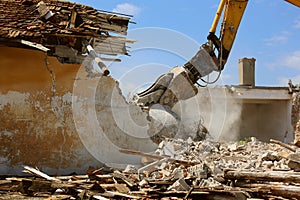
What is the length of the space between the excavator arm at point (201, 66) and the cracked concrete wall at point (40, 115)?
523cm

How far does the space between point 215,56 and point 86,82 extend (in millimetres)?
6640

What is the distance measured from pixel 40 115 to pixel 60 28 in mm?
2147

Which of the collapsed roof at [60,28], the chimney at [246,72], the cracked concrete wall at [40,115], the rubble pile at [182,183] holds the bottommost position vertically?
the rubble pile at [182,183]

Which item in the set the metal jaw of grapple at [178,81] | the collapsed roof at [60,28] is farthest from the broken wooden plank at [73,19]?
the metal jaw of grapple at [178,81]

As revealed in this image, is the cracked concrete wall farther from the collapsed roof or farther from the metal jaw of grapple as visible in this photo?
the metal jaw of grapple

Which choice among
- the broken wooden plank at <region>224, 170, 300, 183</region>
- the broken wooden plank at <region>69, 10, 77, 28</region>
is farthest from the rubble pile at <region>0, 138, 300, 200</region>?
the broken wooden plank at <region>69, 10, 77, 28</region>

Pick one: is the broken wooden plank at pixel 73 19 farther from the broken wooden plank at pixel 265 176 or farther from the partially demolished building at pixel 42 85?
the broken wooden plank at pixel 265 176

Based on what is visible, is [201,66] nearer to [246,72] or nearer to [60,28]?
[60,28]

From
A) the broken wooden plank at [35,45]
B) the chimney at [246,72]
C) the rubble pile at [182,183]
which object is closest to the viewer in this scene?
the rubble pile at [182,183]

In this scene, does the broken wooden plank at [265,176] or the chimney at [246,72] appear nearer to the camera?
the broken wooden plank at [265,176]

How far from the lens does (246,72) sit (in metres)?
24.2

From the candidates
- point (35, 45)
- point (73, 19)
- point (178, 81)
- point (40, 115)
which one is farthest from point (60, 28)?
point (178, 81)

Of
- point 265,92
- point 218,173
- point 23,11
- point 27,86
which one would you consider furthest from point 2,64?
point 265,92

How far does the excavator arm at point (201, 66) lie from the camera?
1498cm
